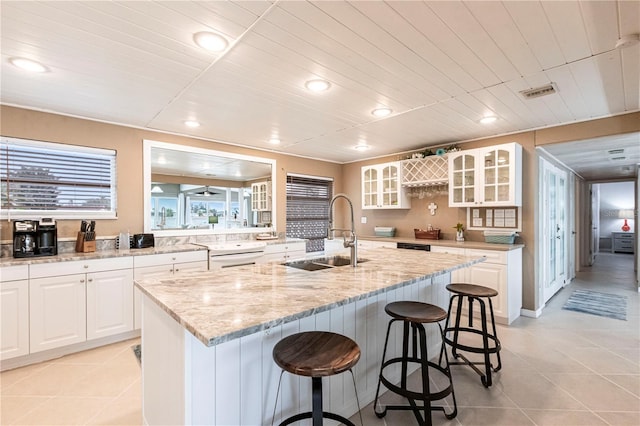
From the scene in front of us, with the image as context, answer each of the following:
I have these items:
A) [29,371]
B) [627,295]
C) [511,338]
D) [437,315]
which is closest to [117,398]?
[29,371]

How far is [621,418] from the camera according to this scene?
195 centimetres

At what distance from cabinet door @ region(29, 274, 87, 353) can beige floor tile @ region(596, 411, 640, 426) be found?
4.16 m

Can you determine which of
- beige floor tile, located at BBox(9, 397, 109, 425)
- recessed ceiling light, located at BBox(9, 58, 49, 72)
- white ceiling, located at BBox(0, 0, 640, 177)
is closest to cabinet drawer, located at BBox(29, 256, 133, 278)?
beige floor tile, located at BBox(9, 397, 109, 425)

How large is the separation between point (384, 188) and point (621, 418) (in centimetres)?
370

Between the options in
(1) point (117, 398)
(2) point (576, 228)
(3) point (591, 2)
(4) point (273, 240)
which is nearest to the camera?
(3) point (591, 2)

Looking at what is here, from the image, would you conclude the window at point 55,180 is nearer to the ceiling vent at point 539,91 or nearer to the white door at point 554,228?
the ceiling vent at point 539,91

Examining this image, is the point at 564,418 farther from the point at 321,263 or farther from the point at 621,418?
the point at 321,263

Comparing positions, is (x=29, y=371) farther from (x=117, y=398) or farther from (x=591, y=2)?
(x=591, y=2)

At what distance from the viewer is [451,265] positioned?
7.51ft

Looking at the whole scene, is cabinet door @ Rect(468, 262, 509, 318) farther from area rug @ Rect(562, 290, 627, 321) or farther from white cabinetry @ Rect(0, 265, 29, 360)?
white cabinetry @ Rect(0, 265, 29, 360)

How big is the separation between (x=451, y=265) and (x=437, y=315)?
1.94 ft

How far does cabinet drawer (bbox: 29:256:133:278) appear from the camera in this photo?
2604mm

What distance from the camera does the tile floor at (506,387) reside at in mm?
1954

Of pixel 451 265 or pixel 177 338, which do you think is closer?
pixel 177 338
